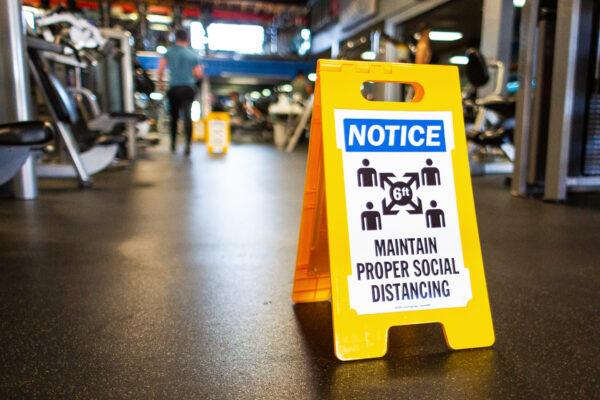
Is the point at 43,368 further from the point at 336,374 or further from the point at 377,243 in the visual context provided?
the point at 377,243

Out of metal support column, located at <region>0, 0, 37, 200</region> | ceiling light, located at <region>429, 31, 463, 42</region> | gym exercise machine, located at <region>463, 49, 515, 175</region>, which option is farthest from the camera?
ceiling light, located at <region>429, 31, 463, 42</region>

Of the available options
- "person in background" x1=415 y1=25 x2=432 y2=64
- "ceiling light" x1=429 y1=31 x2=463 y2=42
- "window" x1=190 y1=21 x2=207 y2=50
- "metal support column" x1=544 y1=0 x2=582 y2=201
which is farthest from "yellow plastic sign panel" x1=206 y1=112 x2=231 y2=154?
"window" x1=190 y1=21 x2=207 y2=50

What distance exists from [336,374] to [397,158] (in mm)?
484

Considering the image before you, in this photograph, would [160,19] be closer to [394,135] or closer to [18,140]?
[18,140]

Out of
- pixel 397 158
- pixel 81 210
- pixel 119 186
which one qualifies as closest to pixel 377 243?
pixel 397 158

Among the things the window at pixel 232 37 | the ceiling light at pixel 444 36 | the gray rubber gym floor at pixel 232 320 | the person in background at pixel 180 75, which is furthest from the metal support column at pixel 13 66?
the window at pixel 232 37

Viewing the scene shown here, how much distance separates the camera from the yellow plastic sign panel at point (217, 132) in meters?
7.51

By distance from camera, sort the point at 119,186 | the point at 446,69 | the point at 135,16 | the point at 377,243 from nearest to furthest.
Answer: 1. the point at 377,243
2. the point at 446,69
3. the point at 119,186
4. the point at 135,16

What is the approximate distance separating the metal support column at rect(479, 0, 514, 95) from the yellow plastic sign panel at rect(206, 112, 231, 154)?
3.83 metres

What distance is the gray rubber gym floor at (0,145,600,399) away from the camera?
90 centimetres

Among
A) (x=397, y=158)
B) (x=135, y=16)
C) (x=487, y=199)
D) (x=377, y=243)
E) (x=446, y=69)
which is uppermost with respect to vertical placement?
(x=135, y=16)

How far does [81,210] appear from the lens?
267 cm

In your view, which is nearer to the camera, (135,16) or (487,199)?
(487,199)

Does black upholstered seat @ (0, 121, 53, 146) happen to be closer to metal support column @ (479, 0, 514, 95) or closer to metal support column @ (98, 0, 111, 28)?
metal support column @ (479, 0, 514, 95)
